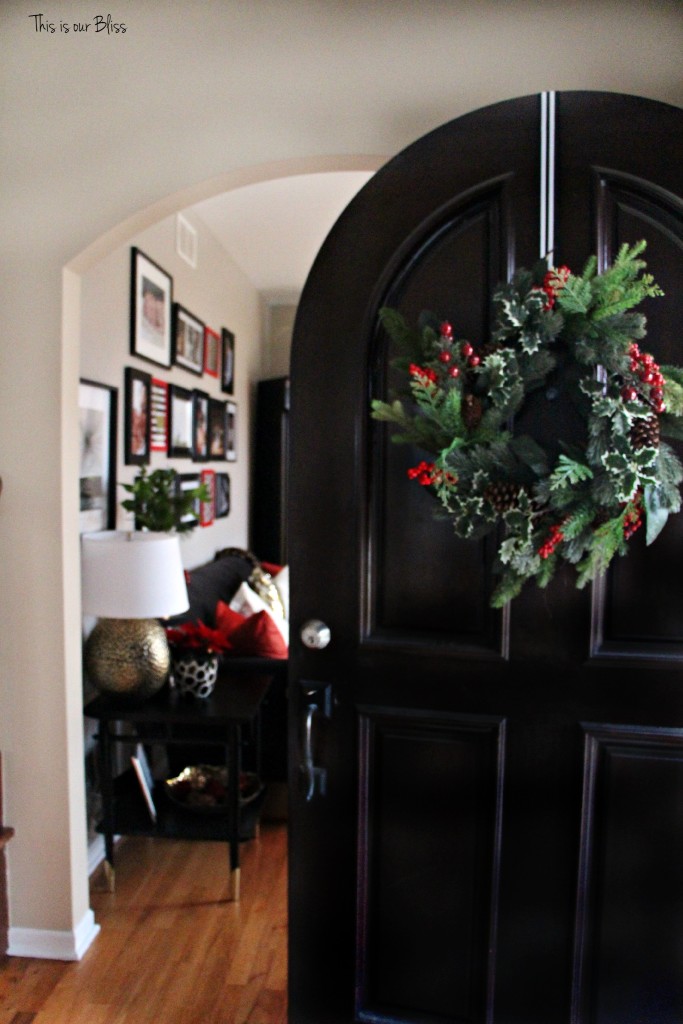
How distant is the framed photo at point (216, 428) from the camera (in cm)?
414

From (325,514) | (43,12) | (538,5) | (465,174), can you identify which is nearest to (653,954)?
(325,514)

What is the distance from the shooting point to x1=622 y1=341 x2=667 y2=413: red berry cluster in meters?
1.25

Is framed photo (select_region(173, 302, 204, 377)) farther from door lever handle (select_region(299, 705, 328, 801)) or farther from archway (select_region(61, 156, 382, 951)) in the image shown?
door lever handle (select_region(299, 705, 328, 801))

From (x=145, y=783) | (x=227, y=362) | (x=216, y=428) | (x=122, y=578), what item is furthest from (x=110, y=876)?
(x=227, y=362)

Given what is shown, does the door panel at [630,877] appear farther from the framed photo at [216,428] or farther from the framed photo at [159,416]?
the framed photo at [216,428]

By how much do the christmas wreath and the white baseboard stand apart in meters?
1.62

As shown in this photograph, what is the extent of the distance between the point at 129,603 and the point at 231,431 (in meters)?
2.61

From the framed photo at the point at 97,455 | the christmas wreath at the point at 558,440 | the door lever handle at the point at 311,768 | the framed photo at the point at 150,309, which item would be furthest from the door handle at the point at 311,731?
the framed photo at the point at 150,309

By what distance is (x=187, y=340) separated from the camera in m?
3.61

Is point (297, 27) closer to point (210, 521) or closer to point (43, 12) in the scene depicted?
point (43, 12)

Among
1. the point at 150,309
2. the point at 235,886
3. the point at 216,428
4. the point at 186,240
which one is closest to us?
the point at 235,886

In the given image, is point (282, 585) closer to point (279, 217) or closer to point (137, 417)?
point (137, 417)

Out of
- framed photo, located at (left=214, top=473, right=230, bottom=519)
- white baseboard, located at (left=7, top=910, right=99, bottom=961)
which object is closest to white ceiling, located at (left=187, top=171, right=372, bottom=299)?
framed photo, located at (left=214, top=473, right=230, bottom=519)

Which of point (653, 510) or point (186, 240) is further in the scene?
point (186, 240)
